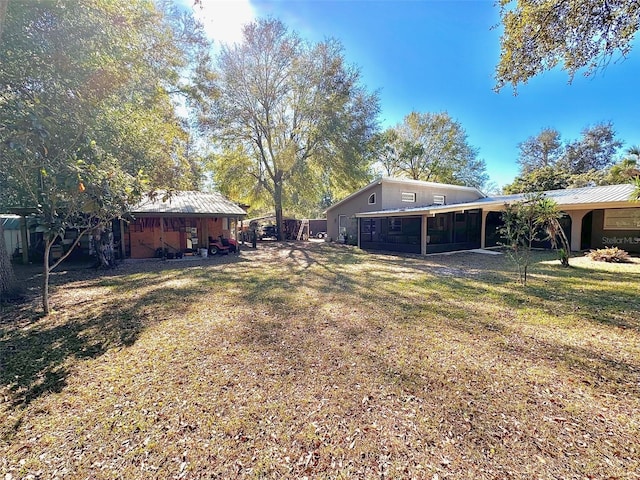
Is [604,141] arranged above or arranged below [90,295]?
above

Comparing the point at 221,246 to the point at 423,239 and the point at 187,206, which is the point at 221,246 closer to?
the point at 187,206

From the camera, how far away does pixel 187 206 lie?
1337cm

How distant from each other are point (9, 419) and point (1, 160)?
4.35 m

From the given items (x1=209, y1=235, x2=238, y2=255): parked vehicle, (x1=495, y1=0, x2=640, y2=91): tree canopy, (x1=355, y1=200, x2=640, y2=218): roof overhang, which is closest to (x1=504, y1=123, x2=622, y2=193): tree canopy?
(x1=355, y1=200, x2=640, y2=218): roof overhang

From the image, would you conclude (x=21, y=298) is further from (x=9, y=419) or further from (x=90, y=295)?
(x=9, y=419)

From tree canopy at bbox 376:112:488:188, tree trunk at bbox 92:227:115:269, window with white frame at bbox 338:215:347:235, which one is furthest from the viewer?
tree canopy at bbox 376:112:488:188

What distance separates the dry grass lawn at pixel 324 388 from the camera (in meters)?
2.10

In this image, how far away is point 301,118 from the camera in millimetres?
19875

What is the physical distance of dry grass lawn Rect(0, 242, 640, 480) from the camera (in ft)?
6.88

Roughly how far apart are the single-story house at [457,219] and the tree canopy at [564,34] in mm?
5793

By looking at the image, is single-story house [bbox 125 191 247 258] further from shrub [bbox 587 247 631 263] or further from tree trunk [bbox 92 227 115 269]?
shrub [bbox 587 247 631 263]

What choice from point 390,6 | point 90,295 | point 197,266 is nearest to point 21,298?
point 90,295

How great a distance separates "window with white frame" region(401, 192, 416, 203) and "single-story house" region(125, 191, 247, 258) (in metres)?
10.3

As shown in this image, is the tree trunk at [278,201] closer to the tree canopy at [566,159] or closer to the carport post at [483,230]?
the carport post at [483,230]
